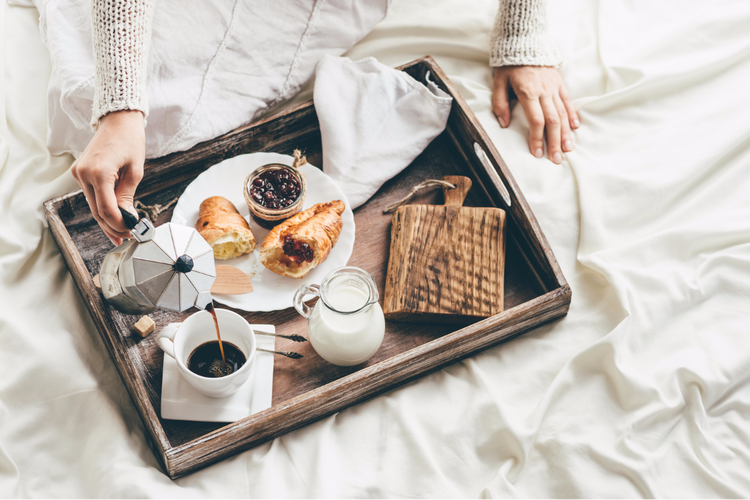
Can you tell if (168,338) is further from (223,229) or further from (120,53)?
(120,53)

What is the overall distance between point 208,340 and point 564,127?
37.0 inches

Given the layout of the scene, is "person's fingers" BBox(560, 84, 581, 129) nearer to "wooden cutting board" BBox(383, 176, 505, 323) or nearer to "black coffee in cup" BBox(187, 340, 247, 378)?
"wooden cutting board" BBox(383, 176, 505, 323)

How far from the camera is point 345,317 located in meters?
0.99

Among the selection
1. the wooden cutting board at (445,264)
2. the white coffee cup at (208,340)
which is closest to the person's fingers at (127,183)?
the white coffee cup at (208,340)

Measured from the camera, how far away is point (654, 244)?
3.91 feet

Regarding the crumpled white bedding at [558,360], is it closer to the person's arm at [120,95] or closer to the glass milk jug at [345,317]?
the glass milk jug at [345,317]

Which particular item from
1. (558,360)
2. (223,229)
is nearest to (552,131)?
(558,360)

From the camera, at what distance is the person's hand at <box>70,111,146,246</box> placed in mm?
952

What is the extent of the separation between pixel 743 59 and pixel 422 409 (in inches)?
47.7

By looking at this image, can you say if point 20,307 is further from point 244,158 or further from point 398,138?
point 398,138

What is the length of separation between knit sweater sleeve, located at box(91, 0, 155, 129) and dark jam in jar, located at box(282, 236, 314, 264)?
377mm

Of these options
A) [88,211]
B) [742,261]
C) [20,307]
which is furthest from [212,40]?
[742,261]

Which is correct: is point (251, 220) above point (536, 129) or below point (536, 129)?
below

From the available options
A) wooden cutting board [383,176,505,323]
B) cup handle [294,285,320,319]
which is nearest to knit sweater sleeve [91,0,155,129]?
cup handle [294,285,320,319]
